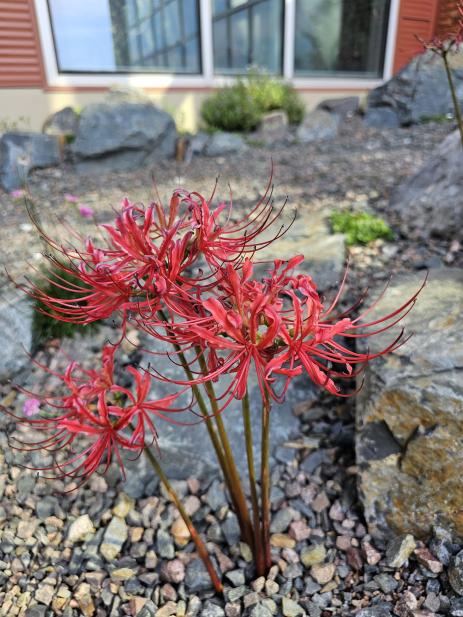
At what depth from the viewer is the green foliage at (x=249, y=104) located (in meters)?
7.66

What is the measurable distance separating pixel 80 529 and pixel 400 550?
1238mm

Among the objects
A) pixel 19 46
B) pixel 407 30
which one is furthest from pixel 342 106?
pixel 19 46

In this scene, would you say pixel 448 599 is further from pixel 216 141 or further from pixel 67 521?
pixel 216 141

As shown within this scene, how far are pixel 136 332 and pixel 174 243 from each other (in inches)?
76.0

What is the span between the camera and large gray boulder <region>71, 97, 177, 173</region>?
6148 millimetres

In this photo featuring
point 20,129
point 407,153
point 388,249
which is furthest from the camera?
point 20,129

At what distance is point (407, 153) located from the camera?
5555 millimetres

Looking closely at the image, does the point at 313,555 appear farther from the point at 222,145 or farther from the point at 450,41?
the point at 222,145

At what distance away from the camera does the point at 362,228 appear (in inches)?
130

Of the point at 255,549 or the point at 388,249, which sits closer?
the point at 255,549

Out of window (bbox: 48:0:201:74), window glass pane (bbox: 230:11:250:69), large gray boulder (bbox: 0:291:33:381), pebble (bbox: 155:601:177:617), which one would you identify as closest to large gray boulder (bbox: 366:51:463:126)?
window glass pane (bbox: 230:11:250:69)

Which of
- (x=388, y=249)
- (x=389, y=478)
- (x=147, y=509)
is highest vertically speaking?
(x=388, y=249)

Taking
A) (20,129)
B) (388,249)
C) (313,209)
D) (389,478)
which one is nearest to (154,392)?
(389,478)

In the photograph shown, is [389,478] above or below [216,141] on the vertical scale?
below
